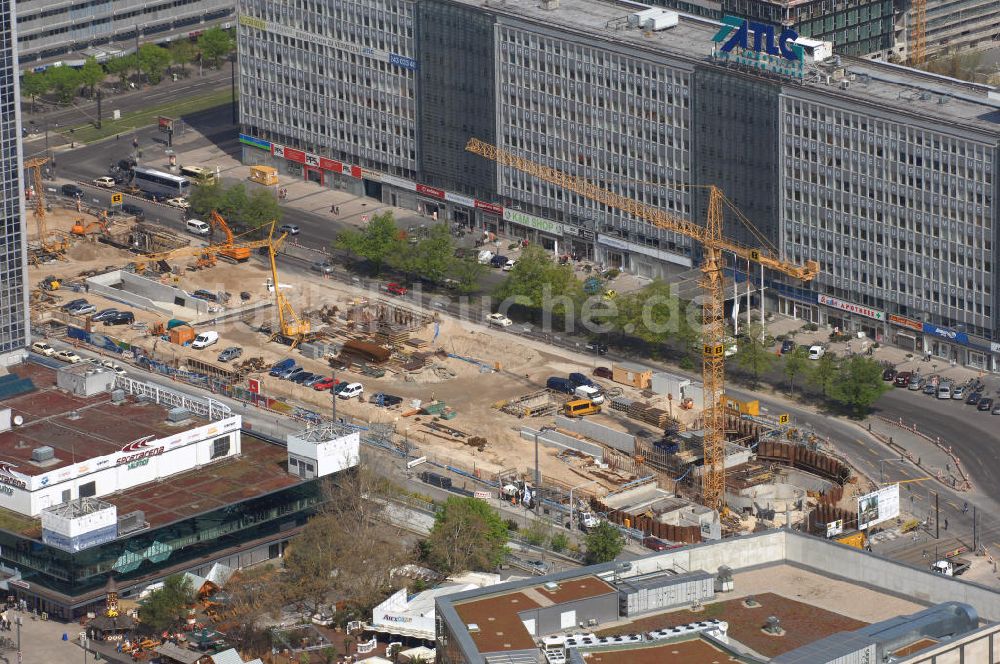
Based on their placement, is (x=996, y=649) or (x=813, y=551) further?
(x=813, y=551)

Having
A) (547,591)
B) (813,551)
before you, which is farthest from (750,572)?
(547,591)

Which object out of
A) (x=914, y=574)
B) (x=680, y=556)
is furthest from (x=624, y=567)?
(x=914, y=574)

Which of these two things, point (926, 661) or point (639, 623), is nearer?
point (926, 661)

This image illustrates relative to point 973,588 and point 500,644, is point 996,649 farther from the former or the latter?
point 500,644

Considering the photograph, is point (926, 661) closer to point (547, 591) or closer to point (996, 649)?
point (996, 649)

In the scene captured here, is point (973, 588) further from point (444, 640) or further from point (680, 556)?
point (444, 640)
